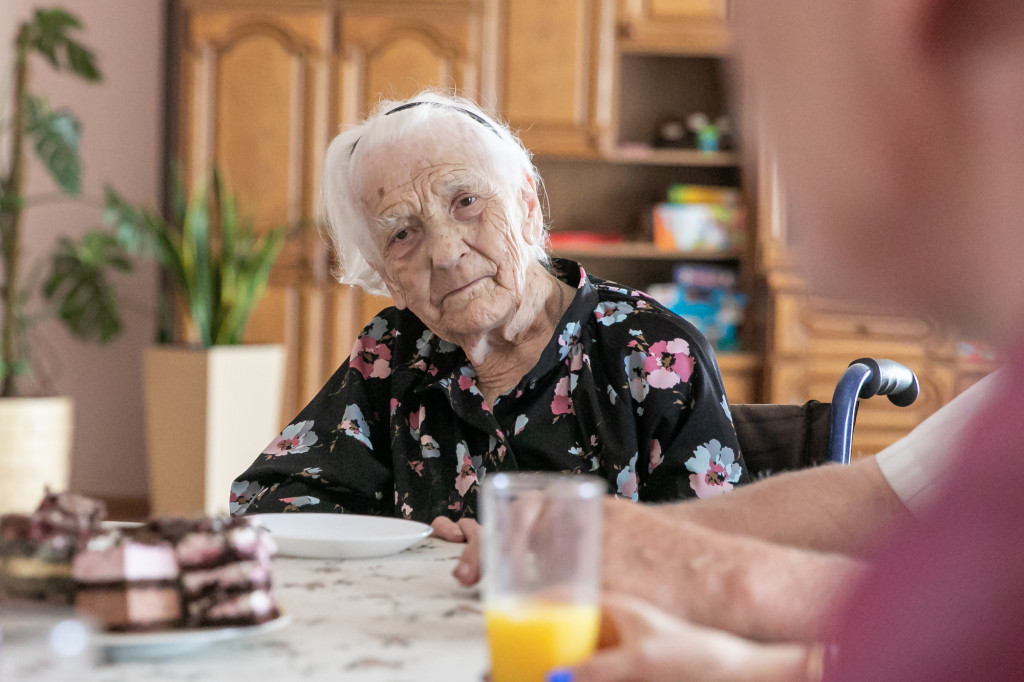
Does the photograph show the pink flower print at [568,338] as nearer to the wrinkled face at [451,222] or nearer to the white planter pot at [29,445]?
the wrinkled face at [451,222]

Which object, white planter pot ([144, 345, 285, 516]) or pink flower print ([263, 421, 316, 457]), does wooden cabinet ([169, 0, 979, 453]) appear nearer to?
white planter pot ([144, 345, 285, 516])

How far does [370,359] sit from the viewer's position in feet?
5.49

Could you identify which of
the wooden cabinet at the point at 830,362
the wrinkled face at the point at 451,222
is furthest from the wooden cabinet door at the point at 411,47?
the wrinkled face at the point at 451,222

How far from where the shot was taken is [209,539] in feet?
2.26

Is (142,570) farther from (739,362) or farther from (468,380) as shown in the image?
(739,362)

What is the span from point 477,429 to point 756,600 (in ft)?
2.97

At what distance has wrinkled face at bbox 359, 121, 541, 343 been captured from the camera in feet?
5.29

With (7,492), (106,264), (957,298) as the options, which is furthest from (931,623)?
(106,264)

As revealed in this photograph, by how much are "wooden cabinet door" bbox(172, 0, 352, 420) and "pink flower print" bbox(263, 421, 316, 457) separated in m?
2.65

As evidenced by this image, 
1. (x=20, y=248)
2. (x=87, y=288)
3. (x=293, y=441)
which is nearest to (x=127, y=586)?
(x=293, y=441)

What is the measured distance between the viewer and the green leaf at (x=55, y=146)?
3775 millimetres

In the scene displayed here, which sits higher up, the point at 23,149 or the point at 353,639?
the point at 23,149

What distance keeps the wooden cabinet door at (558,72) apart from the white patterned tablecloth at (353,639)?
3.46m

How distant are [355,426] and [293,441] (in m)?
0.10
